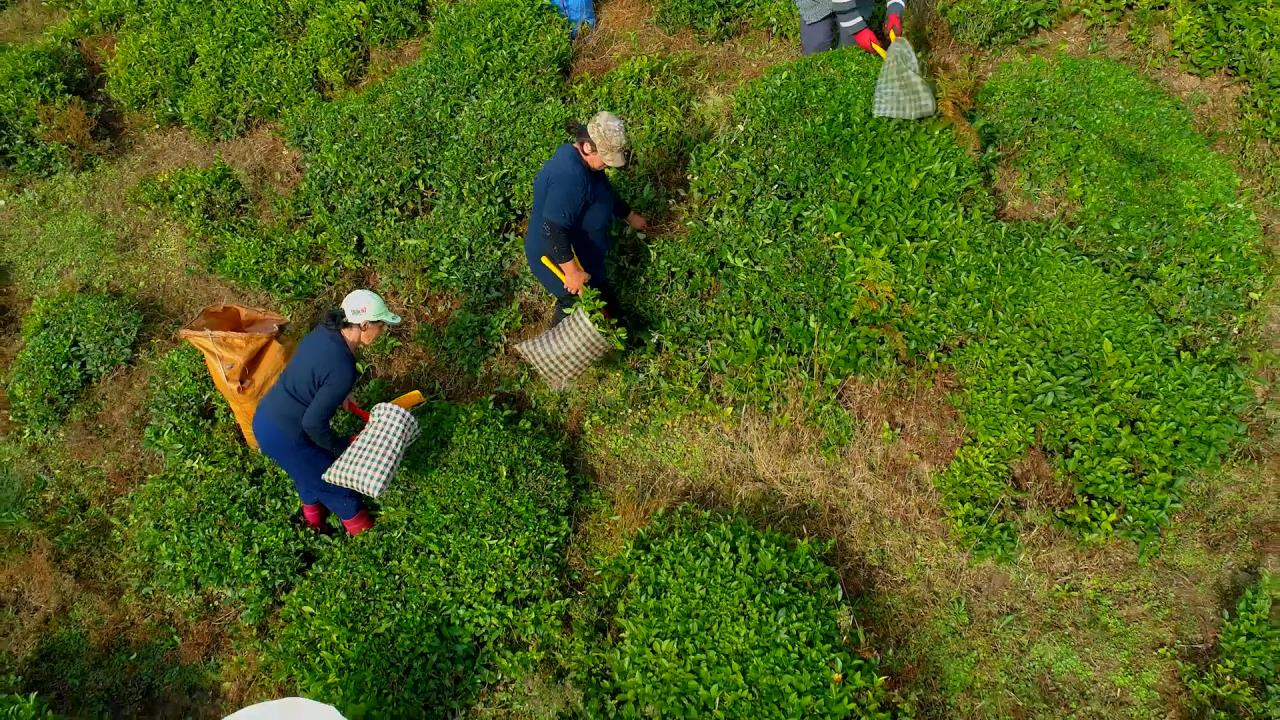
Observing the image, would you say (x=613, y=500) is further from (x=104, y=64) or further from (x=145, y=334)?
(x=104, y=64)

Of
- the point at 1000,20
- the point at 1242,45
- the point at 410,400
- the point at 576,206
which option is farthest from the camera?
the point at 1000,20

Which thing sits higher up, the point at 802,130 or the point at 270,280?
the point at 802,130

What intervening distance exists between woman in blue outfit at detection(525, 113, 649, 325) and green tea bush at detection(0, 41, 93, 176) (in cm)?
672

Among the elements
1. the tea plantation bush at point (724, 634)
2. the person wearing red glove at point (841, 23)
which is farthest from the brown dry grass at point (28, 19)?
the tea plantation bush at point (724, 634)

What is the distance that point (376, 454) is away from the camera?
14.6 ft

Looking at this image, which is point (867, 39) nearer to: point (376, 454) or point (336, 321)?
point (336, 321)

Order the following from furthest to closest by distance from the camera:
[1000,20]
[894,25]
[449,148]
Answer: [449,148], [1000,20], [894,25]

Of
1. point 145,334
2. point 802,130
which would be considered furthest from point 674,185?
point 145,334

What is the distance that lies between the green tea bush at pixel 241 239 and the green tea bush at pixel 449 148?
0.73ft

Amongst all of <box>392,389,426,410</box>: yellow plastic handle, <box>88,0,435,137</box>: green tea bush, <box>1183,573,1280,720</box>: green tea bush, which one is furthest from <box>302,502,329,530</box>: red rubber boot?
<box>1183,573,1280,720</box>: green tea bush

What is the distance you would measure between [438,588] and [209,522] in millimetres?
1854

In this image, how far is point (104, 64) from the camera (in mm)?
9320

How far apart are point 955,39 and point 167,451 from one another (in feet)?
25.1

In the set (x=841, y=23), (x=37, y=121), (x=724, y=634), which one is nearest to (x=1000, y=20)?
(x=841, y=23)
